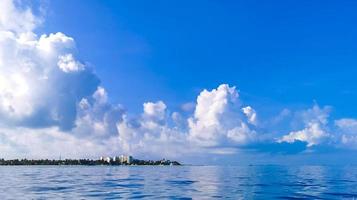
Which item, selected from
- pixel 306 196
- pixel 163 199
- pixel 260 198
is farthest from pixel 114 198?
pixel 306 196

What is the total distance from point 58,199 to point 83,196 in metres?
5.14

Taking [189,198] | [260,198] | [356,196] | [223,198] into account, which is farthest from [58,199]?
[356,196]

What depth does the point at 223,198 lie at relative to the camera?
62.1 metres

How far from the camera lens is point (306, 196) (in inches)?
2660

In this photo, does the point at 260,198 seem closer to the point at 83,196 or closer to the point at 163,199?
the point at 163,199

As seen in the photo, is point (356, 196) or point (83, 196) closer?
point (83, 196)

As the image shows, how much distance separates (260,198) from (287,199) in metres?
3.95

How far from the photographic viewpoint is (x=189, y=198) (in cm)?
6206

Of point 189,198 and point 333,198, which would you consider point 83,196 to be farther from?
point 333,198

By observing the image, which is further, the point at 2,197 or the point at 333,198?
the point at 333,198

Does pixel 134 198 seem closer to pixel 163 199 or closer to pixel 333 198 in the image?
pixel 163 199

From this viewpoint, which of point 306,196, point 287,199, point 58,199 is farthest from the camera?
point 306,196

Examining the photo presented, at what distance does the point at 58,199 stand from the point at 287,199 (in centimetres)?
3319

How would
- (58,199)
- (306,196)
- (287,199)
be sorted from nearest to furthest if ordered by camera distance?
(58,199) → (287,199) → (306,196)
